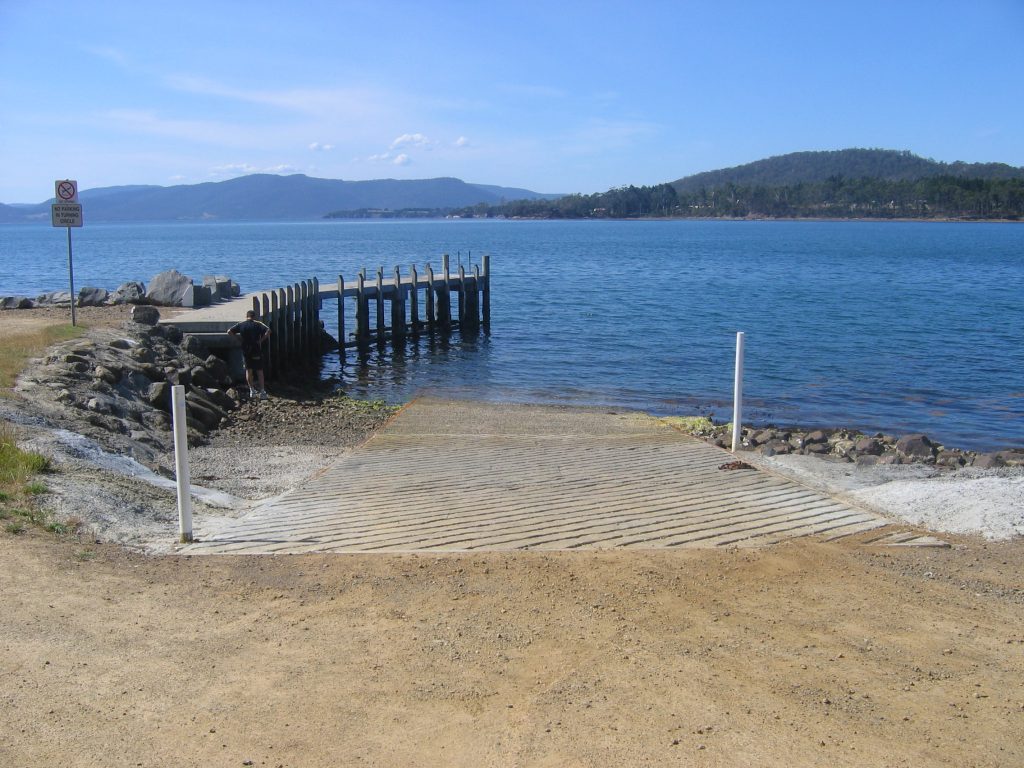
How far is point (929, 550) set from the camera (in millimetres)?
7848

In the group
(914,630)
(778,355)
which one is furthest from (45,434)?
(778,355)

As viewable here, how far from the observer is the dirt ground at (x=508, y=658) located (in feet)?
14.8

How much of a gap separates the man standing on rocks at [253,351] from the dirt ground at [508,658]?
11.2 metres

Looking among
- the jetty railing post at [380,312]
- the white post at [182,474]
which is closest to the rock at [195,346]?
the jetty railing post at [380,312]

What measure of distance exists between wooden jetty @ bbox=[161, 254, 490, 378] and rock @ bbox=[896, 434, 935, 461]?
44.0 ft

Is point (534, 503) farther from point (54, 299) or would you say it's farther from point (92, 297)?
point (54, 299)

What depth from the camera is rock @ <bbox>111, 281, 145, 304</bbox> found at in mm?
25547

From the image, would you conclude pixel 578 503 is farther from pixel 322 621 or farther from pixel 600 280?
pixel 600 280

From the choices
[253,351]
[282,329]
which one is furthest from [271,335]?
[253,351]

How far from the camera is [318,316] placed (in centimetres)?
2772

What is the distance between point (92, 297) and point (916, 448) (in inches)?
834

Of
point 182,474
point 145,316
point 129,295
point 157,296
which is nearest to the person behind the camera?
point 182,474

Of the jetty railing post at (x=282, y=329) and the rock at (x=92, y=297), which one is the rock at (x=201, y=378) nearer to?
the jetty railing post at (x=282, y=329)

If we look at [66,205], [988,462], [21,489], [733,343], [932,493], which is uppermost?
[66,205]
